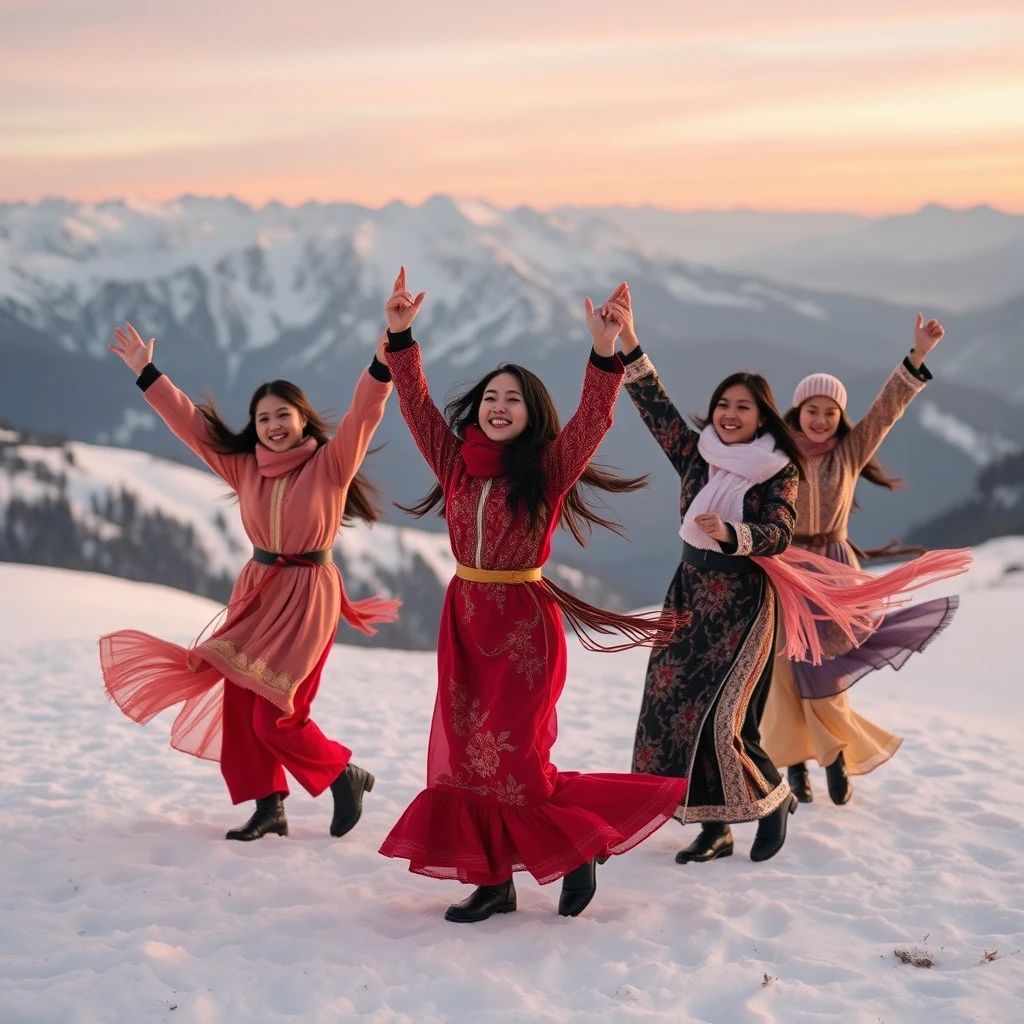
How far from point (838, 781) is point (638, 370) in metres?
2.22

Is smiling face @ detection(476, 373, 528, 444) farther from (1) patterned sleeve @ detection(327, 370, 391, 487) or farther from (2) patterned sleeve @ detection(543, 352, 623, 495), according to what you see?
(1) patterned sleeve @ detection(327, 370, 391, 487)

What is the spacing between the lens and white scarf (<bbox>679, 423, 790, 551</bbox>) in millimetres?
4613

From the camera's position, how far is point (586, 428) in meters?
4.11

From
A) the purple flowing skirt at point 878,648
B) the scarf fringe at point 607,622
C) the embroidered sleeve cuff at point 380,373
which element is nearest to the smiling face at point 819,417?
the purple flowing skirt at point 878,648

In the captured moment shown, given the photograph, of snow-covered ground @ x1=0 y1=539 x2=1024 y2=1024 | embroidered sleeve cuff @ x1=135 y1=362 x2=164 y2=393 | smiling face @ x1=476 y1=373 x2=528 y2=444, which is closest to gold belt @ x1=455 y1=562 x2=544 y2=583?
smiling face @ x1=476 y1=373 x2=528 y2=444

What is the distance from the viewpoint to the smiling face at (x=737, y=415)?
470cm

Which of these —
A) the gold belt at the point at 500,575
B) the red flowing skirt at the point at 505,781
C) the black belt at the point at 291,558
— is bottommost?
the red flowing skirt at the point at 505,781

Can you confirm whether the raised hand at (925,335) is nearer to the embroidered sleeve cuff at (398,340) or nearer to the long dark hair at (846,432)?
the long dark hair at (846,432)

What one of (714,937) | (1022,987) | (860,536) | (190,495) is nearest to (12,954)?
(714,937)

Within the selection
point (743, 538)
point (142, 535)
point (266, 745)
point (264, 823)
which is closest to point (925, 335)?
point (743, 538)

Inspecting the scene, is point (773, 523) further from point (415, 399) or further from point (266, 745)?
point (266, 745)

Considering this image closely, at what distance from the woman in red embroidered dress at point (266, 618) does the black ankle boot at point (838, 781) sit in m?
2.24

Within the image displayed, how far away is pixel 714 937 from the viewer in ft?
13.3

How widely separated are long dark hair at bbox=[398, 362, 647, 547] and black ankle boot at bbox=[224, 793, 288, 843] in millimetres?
1435
